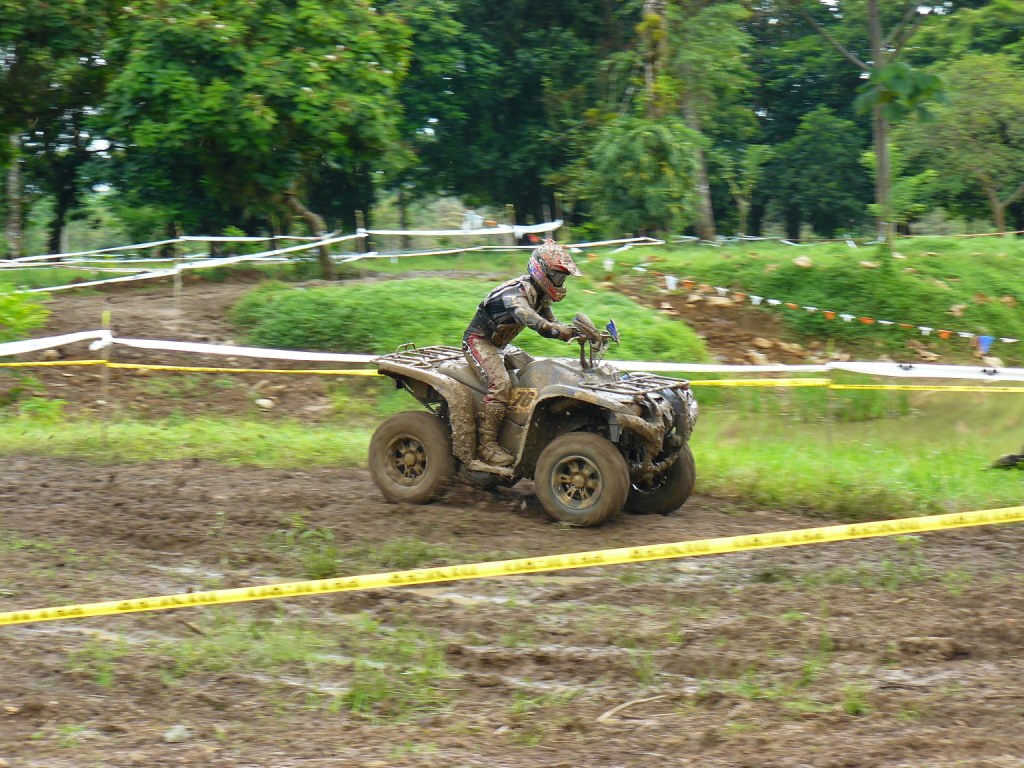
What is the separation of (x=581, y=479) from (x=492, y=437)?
2.83 feet

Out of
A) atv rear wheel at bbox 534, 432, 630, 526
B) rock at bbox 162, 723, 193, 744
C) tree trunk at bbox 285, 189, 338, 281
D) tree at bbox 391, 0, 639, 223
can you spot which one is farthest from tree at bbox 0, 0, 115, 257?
rock at bbox 162, 723, 193, 744

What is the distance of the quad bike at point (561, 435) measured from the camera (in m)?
8.59

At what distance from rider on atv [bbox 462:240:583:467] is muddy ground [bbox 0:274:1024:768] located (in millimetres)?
695

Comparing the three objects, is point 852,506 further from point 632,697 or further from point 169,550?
point 169,550

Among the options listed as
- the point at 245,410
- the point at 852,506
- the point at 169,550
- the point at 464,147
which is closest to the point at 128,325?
the point at 245,410

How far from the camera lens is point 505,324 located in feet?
29.6

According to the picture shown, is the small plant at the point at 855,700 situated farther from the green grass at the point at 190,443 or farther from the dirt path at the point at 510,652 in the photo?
the green grass at the point at 190,443

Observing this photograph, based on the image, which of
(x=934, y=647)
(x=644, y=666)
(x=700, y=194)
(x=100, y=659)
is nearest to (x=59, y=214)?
(x=700, y=194)

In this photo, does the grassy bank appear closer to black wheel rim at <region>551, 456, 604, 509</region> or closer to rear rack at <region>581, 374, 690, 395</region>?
rear rack at <region>581, 374, 690, 395</region>

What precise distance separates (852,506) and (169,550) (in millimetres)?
5009

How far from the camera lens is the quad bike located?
8.59 m

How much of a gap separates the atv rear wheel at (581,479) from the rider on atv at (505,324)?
52 centimetres

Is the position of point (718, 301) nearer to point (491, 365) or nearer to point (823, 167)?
point (491, 365)

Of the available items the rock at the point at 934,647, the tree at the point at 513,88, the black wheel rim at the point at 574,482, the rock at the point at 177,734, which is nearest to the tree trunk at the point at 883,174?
the tree at the point at 513,88
